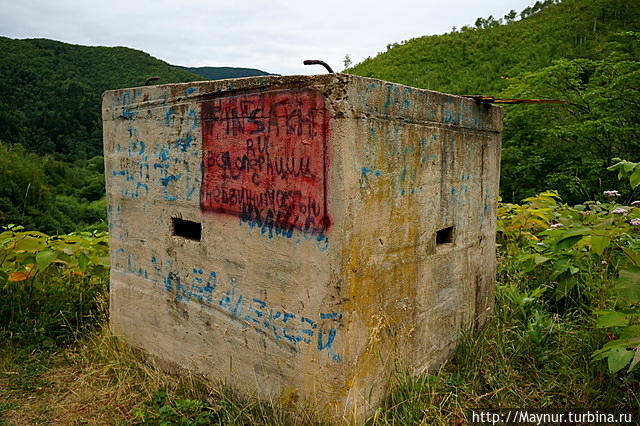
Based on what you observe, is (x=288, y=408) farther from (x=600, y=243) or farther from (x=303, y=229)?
(x=600, y=243)

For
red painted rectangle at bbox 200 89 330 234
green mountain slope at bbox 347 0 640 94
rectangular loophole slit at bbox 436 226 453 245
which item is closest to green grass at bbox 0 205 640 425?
rectangular loophole slit at bbox 436 226 453 245

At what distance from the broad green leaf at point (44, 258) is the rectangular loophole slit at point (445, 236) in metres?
2.80

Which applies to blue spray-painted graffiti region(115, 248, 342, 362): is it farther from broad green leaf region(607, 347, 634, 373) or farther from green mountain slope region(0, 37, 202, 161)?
green mountain slope region(0, 37, 202, 161)

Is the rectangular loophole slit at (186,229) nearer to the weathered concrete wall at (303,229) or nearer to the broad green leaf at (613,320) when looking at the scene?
the weathered concrete wall at (303,229)

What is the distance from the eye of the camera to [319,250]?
2.02m

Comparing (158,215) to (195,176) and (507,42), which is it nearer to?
(195,176)

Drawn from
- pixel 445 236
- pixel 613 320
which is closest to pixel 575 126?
pixel 445 236

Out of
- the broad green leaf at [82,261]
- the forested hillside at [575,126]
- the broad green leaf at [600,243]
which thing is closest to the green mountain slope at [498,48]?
the forested hillside at [575,126]

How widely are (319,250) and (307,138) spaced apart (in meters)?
0.51

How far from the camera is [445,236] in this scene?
273 cm

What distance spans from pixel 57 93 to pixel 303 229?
37418 mm

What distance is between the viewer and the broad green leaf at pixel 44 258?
332 centimetres

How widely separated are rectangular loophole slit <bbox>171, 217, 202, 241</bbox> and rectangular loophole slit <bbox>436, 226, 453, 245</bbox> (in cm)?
143

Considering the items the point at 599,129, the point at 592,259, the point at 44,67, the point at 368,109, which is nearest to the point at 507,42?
the point at 599,129
